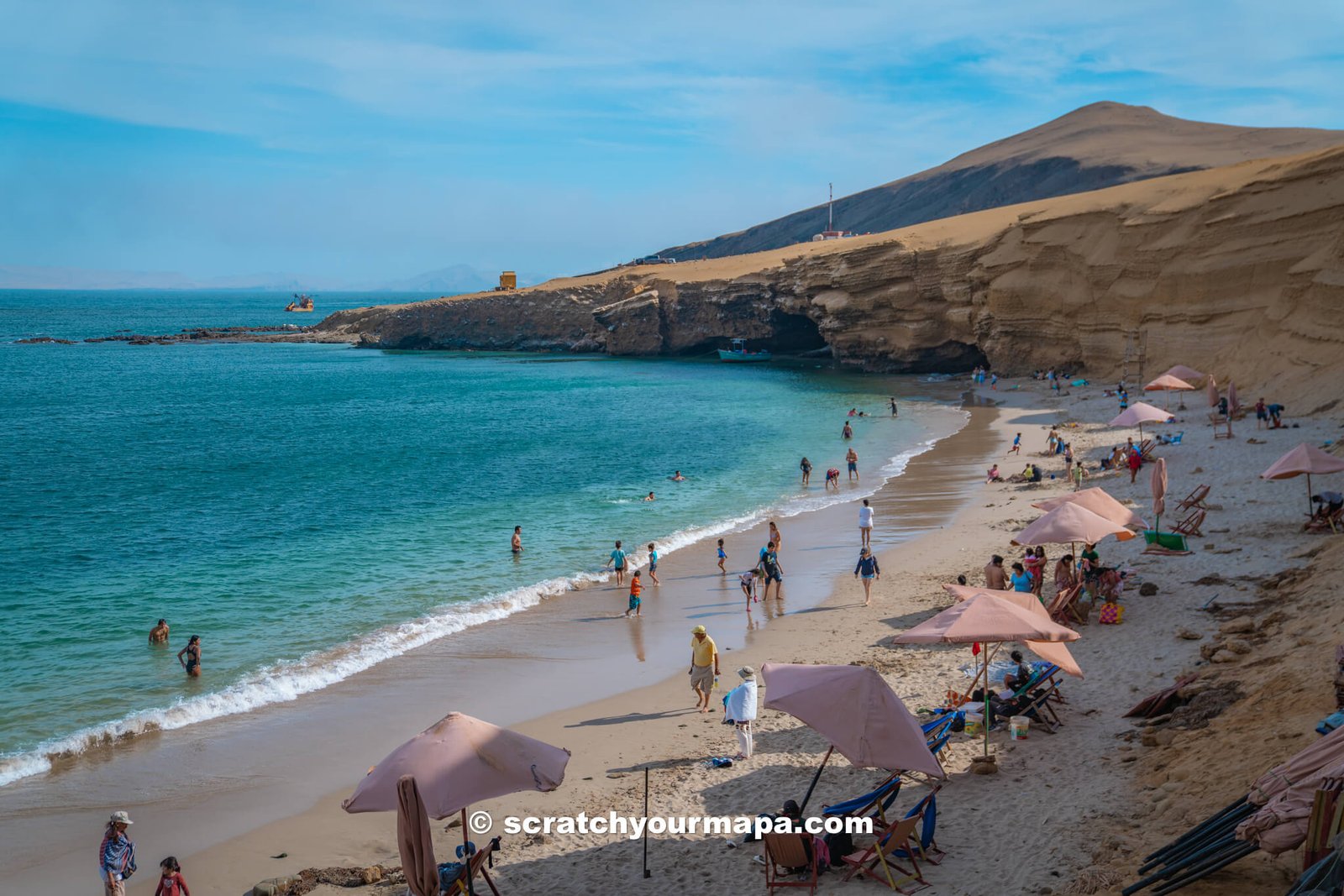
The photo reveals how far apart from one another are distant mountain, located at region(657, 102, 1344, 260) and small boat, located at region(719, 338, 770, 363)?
66.3 meters

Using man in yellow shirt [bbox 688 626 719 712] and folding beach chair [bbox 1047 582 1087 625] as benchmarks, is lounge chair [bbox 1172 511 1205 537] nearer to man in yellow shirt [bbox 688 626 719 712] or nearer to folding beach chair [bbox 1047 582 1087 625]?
folding beach chair [bbox 1047 582 1087 625]

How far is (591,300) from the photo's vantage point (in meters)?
90.8

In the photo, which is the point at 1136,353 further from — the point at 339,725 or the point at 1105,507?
the point at 339,725

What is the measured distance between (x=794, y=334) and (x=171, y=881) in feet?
231

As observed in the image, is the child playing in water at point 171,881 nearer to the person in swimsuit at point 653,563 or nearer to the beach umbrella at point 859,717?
the beach umbrella at point 859,717

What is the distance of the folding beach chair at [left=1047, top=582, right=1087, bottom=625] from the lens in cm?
1439

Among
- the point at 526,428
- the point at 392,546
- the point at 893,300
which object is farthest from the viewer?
the point at 893,300

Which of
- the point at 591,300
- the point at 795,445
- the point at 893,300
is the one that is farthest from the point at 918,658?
the point at 591,300

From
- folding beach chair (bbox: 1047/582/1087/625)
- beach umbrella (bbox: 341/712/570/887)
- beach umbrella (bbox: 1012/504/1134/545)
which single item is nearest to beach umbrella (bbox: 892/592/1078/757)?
beach umbrella (bbox: 1012/504/1134/545)

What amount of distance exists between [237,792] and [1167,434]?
93.2ft

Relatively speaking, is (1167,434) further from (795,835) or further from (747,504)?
(795,835)

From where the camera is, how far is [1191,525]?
18.3m

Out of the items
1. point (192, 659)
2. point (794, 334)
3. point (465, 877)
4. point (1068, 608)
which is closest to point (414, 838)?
point (465, 877)

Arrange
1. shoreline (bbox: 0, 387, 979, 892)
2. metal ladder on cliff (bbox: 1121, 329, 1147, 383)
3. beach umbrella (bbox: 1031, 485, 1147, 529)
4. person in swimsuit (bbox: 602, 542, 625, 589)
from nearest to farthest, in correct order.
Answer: shoreline (bbox: 0, 387, 979, 892) → beach umbrella (bbox: 1031, 485, 1147, 529) → person in swimsuit (bbox: 602, 542, 625, 589) → metal ladder on cliff (bbox: 1121, 329, 1147, 383)
